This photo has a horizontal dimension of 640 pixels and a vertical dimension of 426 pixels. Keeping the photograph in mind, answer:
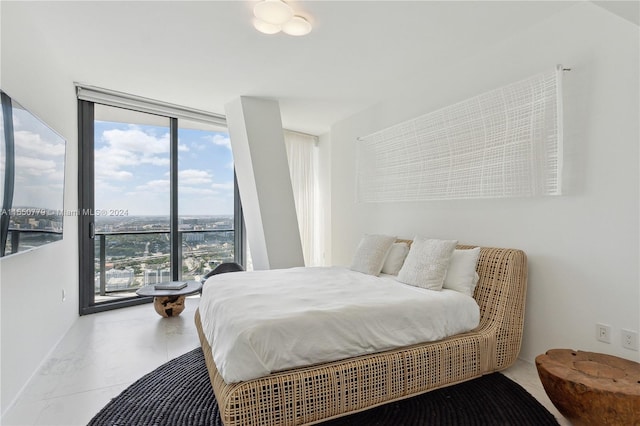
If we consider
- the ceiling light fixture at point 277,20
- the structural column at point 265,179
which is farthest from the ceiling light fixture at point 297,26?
the structural column at point 265,179

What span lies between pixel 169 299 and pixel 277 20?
3.03m

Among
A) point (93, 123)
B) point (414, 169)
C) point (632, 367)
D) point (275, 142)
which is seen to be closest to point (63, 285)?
point (93, 123)

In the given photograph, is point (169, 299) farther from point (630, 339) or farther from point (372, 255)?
point (630, 339)

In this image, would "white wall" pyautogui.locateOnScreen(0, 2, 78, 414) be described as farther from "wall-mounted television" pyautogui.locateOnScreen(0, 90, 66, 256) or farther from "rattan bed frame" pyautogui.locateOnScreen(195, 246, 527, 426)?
"rattan bed frame" pyautogui.locateOnScreen(195, 246, 527, 426)

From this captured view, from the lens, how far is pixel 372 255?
3377 mm

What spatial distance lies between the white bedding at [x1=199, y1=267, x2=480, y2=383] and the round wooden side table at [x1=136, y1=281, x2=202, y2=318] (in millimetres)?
1034

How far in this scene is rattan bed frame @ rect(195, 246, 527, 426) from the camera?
1667 mm

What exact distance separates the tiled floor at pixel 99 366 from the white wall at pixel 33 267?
11cm

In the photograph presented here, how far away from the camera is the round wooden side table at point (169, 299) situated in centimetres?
362

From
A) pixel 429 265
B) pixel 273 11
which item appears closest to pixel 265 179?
pixel 273 11

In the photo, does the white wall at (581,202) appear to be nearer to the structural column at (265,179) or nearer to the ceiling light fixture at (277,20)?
the ceiling light fixture at (277,20)

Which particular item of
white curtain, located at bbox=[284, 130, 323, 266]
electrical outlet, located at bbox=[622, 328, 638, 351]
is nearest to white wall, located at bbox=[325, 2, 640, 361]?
electrical outlet, located at bbox=[622, 328, 638, 351]

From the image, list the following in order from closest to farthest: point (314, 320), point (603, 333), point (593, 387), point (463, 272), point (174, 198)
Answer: point (593, 387) < point (314, 320) < point (603, 333) < point (463, 272) < point (174, 198)

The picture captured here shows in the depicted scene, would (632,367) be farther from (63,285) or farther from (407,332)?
(63,285)
